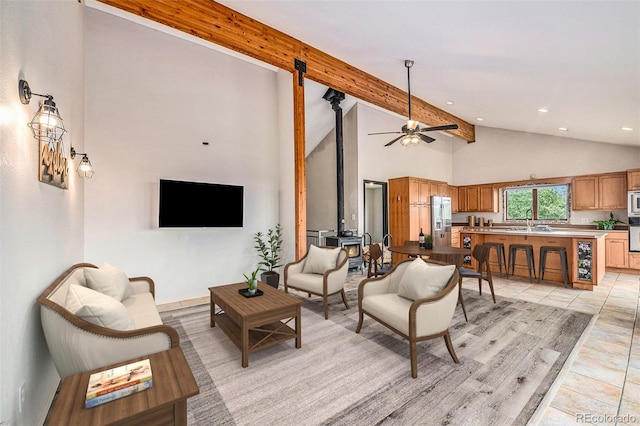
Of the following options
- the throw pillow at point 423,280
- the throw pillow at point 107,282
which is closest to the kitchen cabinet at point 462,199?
the throw pillow at point 423,280

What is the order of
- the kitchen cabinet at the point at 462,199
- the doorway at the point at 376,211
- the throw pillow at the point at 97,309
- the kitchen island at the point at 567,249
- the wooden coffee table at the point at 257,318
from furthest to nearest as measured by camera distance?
the kitchen cabinet at the point at 462,199 → the doorway at the point at 376,211 → the kitchen island at the point at 567,249 → the wooden coffee table at the point at 257,318 → the throw pillow at the point at 97,309

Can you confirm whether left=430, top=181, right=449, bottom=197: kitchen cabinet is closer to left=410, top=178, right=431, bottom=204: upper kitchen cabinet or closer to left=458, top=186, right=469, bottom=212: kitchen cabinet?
left=410, top=178, right=431, bottom=204: upper kitchen cabinet

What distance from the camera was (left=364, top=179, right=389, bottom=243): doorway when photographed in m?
7.33

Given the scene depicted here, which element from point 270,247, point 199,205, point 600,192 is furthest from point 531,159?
point 199,205

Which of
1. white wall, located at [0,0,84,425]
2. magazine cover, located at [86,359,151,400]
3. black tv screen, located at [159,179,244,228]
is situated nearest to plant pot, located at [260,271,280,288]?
black tv screen, located at [159,179,244,228]

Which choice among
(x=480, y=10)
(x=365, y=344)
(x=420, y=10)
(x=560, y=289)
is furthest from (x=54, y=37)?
(x=560, y=289)

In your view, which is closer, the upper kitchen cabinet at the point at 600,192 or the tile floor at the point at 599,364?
the tile floor at the point at 599,364

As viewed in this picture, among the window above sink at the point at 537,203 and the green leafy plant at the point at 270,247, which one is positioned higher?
the window above sink at the point at 537,203

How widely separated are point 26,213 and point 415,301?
2.67 meters

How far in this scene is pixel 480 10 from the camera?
247 cm

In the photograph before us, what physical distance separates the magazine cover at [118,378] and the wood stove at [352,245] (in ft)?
15.1

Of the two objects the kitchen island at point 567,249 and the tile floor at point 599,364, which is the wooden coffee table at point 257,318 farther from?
the kitchen island at point 567,249

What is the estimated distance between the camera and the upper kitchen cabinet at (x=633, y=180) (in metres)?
5.70

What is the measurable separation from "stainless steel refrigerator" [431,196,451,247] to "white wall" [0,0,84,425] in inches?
278
